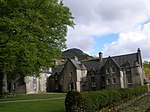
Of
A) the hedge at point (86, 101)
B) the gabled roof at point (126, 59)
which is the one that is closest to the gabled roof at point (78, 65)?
the gabled roof at point (126, 59)

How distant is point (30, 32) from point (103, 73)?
135 ft

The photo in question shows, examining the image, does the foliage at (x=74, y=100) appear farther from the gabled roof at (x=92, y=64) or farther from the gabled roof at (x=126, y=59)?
the gabled roof at (x=92, y=64)

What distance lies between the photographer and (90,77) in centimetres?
6950

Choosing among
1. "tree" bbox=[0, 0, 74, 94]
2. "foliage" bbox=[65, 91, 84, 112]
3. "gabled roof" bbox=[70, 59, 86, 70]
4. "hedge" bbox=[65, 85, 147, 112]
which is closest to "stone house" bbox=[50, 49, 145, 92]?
"gabled roof" bbox=[70, 59, 86, 70]

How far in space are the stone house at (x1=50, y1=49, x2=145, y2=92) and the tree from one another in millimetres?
32719

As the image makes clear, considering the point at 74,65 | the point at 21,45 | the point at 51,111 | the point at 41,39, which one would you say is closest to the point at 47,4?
the point at 41,39

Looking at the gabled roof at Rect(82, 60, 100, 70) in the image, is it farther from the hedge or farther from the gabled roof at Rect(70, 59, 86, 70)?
the hedge

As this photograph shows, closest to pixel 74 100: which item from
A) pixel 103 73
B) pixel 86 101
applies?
pixel 86 101

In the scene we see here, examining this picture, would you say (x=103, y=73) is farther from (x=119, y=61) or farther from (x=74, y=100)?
(x=74, y=100)

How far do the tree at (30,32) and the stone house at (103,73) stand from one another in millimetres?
32719

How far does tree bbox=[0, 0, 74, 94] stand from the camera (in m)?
26.4

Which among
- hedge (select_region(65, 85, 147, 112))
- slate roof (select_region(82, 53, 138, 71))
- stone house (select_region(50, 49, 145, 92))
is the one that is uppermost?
slate roof (select_region(82, 53, 138, 71))

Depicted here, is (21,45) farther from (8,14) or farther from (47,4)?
(47,4)

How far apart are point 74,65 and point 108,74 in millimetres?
9204
